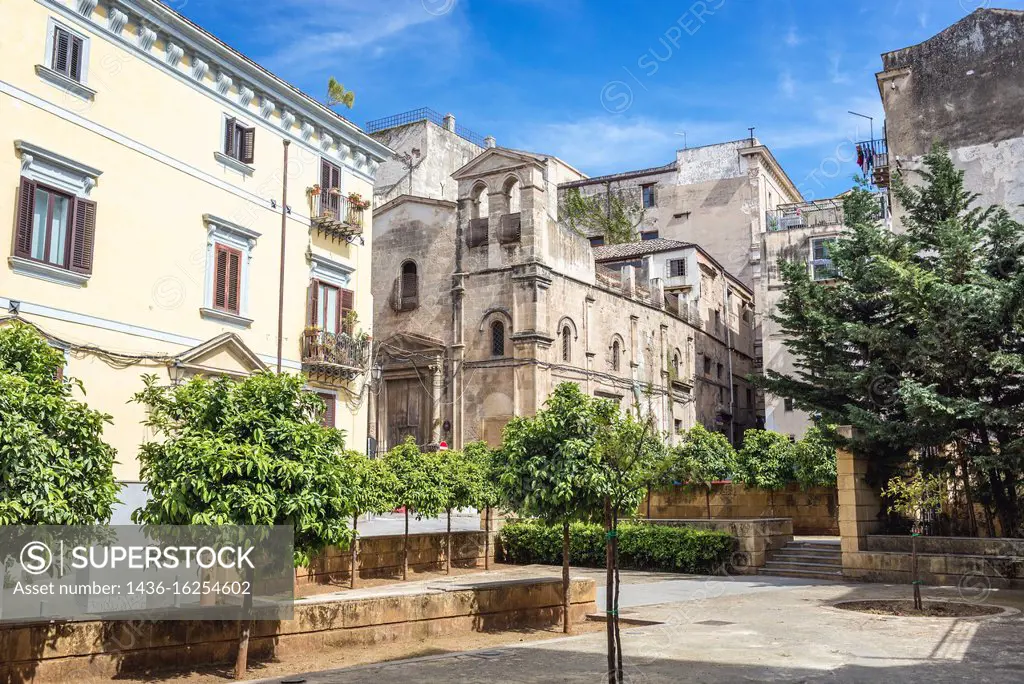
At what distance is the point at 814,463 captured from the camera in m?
27.4

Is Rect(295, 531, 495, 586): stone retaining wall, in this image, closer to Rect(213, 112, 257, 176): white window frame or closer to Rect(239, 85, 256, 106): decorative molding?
Rect(213, 112, 257, 176): white window frame

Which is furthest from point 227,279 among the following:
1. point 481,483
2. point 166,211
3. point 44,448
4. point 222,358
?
point 44,448

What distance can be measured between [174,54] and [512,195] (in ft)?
61.6

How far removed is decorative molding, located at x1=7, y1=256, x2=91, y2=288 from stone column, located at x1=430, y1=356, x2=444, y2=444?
19134 mm

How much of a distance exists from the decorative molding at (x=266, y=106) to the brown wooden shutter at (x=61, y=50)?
A: 5.53 meters

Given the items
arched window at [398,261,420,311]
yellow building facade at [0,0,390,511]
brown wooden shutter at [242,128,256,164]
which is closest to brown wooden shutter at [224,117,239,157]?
yellow building facade at [0,0,390,511]

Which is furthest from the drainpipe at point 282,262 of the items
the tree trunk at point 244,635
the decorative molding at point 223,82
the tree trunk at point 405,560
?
the tree trunk at point 244,635

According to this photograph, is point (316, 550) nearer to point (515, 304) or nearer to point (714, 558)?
point (714, 558)

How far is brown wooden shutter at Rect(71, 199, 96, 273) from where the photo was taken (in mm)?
18375

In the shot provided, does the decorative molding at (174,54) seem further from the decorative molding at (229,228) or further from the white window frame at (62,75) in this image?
the decorative molding at (229,228)

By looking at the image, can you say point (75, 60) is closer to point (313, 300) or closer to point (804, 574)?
point (313, 300)

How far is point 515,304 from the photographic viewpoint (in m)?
35.5

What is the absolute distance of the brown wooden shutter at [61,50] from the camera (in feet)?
60.2

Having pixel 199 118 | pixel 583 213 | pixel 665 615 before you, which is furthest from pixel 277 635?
pixel 583 213
